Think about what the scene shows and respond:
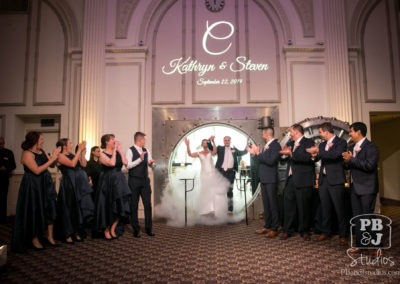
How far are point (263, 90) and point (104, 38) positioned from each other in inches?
150

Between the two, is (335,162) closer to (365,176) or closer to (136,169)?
(365,176)

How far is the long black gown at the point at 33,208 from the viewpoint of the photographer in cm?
323

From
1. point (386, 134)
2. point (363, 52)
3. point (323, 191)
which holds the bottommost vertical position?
point (323, 191)

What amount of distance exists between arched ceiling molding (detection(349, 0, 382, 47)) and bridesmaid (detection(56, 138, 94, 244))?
245 inches

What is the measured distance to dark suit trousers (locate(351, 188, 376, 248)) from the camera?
3.02 meters

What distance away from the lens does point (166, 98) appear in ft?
19.9

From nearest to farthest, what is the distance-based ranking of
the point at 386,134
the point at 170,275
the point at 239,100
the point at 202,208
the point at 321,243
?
the point at 170,275
the point at 321,243
the point at 202,208
the point at 239,100
the point at 386,134

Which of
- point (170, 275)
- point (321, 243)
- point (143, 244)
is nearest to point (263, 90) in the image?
point (321, 243)

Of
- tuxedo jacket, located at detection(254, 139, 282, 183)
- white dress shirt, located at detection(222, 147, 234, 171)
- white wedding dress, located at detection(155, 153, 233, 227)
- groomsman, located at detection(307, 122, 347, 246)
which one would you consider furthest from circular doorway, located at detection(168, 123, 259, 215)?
groomsman, located at detection(307, 122, 347, 246)

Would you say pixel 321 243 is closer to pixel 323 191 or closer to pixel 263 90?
pixel 323 191

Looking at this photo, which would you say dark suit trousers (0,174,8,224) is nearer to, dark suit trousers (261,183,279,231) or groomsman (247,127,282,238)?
groomsman (247,127,282,238)

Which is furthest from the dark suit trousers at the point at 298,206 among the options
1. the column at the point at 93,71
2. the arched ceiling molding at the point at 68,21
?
the arched ceiling molding at the point at 68,21

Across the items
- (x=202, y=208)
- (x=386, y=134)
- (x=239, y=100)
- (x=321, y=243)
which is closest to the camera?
(x=321, y=243)

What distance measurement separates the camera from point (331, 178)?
138 inches
